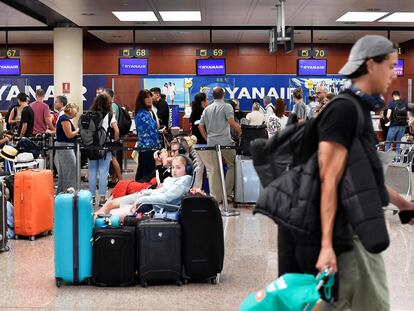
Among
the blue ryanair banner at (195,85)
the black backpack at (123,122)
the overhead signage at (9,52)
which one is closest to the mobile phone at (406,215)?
the black backpack at (123,122)

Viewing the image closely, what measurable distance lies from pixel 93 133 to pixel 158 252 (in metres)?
5.16

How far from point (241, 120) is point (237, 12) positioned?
11.8 feet

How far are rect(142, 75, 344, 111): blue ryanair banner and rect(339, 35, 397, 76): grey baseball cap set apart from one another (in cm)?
1787

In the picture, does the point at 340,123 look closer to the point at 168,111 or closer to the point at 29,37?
the point at 168,111

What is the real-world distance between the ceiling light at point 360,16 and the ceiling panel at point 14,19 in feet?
24.8

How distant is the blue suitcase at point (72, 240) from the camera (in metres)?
5.73

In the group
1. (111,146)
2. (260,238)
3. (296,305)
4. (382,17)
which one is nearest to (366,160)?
(296,305)

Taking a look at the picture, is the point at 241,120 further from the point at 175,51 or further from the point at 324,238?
the point at 324,238

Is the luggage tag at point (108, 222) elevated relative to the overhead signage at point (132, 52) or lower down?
lower down

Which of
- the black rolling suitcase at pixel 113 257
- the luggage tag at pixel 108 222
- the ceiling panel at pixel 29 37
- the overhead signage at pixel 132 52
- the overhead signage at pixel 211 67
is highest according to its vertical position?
the ceiling panel at pixel 29 37

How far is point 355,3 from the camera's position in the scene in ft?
48.0

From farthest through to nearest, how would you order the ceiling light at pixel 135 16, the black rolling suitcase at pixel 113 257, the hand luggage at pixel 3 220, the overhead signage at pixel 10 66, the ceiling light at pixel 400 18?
the overhead signage at pixel 10 66, the ceiling light at pixel 400 18, the ceiling light at pixel 135 16, the hand luggage at pixel 3 220, the black rolling suitcase at pixel 113 257

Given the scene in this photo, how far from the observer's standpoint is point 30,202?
25.3ft

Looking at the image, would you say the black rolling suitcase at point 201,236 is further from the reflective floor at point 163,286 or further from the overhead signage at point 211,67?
the overhead signage at point 211,67
